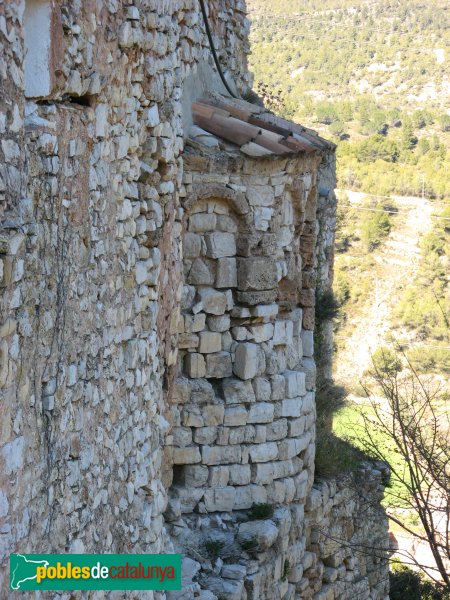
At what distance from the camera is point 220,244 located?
7.89 metres

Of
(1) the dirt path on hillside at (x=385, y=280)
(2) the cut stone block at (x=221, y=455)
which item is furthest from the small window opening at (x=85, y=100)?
(1) the dirt path on hillside at (x=385, y=280)

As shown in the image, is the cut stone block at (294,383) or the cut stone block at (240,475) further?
the cut stone block at (294,383)

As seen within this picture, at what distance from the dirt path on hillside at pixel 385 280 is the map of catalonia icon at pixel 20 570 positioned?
26.1m

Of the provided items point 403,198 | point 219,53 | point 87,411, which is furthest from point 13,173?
point 403,198

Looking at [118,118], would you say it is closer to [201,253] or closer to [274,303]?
[201,253]

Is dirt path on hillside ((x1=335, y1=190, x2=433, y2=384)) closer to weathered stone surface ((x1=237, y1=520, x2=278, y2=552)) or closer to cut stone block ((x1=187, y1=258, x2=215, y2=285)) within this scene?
weathered stone surface ((x1=237, y1=520, x2=278, y2=552))

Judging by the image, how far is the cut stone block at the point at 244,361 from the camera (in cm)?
810

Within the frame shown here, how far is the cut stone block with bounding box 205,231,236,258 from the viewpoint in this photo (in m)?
7.83

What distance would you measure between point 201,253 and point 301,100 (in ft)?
136

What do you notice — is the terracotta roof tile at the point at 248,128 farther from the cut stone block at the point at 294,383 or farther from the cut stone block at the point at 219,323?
the cut stone block at the point at 294,383

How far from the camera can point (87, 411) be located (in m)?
5.02

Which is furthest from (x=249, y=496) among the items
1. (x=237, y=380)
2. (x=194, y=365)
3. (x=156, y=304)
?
(x=156, y=304)

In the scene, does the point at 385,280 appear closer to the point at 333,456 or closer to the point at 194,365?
the point at 333,456

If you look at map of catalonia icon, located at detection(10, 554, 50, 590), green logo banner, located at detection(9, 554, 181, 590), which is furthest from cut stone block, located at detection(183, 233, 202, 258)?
map of catalonia icon, located at detection(10, 554, 50, 590)
